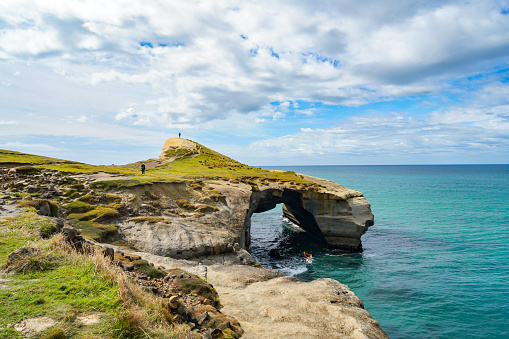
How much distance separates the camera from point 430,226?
2121 inches

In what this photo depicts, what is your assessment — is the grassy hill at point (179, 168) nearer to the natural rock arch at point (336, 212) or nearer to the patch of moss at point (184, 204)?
the natural rock arch at point (336, 212)

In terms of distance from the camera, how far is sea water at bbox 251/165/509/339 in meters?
21.9

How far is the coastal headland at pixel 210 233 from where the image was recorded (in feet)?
35.0

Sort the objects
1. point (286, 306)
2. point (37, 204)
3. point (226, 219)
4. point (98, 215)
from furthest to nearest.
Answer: point (226, 219), point (98, 215), point (37, 204), point (286, 306)

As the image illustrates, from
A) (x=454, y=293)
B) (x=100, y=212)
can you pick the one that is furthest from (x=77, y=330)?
(x=454, y=293)

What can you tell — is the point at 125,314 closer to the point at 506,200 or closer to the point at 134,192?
the point at 134,192

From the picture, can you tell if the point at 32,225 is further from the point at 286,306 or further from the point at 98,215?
the point at 286,306

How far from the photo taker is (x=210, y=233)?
79.8 feet

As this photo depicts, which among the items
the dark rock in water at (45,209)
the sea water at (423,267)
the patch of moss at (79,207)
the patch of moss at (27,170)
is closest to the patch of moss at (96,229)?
the patch of moss at (79,207)

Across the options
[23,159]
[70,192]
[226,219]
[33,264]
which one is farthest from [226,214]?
[23,159]

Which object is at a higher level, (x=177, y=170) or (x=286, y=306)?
(x=177, y=170)

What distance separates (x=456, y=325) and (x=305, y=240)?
98.2 feet

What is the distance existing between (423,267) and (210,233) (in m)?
25.9

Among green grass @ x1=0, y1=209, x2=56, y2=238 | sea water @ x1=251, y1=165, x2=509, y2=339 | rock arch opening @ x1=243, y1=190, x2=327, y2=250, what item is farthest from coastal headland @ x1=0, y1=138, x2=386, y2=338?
sea water @ x1=251, y1=165, x2=509, y2=339
